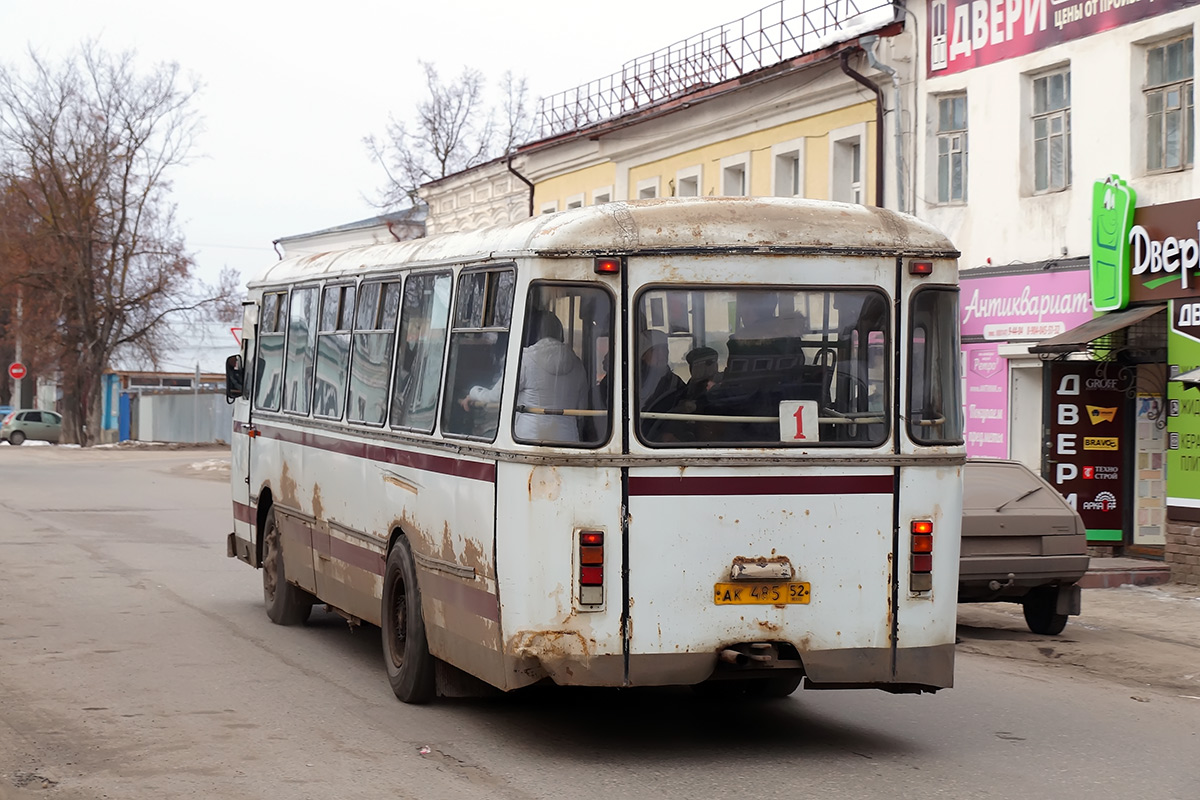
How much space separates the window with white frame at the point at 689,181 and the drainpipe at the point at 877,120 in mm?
6111

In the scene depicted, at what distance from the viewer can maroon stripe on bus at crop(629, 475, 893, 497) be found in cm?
768

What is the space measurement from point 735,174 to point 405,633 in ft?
71.2

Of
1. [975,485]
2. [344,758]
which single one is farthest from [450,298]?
[975,485]

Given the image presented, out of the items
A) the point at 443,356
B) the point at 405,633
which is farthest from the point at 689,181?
the point at 443,356

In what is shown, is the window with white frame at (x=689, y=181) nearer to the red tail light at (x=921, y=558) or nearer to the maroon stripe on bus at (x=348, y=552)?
the maroon stripe on bus at (x=348, y=552)

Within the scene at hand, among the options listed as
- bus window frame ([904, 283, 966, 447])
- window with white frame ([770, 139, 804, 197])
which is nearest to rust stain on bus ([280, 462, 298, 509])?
bus window frame ([904, 283, 966, 447])

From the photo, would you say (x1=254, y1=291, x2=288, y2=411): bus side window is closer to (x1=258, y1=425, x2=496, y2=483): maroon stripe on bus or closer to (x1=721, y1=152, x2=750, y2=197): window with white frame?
(x1=258, y1=425, x2=496, y2=483): maroon stripe on bus

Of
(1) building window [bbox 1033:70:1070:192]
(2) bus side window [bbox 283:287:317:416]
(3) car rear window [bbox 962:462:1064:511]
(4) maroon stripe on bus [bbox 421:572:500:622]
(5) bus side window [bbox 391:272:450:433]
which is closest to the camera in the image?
(4) maroon stripe on bus [bbox 421:572:500:622]

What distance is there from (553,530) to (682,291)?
1.27m

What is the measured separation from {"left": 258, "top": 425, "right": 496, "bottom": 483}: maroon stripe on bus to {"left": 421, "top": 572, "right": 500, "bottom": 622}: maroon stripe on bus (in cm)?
54

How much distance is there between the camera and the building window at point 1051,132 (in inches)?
841

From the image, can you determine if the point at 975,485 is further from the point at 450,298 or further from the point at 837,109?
the point at 837,109

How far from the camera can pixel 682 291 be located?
784cm

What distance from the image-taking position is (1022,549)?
13.0 meters
